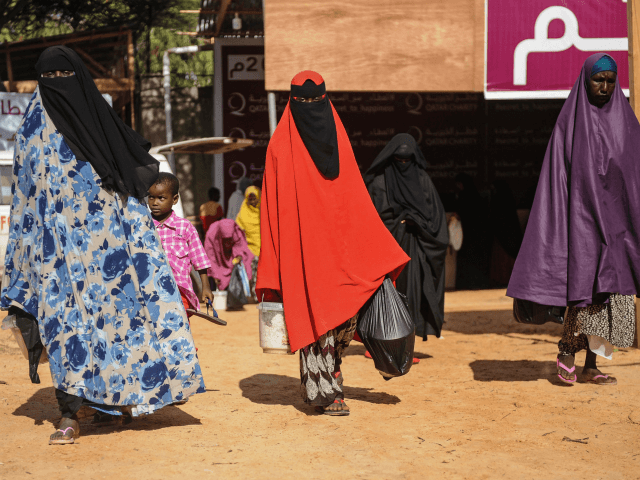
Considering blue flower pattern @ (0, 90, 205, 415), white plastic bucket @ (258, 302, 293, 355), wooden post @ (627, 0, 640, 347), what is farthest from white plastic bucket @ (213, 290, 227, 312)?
blue flower pattern @ (0, 90, 205, 415)

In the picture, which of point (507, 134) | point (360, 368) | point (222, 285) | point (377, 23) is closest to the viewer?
point (360, 368)

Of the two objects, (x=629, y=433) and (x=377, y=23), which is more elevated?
(x=377, y=23)

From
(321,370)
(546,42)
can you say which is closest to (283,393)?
(321,370)

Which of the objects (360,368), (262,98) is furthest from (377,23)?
(262,98)

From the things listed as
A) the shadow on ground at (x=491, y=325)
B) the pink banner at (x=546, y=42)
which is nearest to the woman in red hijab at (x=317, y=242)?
the pink banner at (x=546, y=42)

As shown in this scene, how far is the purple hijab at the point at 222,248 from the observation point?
10273mm

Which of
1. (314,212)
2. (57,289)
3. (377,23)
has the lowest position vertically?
(57,289)

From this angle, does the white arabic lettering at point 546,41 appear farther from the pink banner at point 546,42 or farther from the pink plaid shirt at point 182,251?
the pink plaid shirt at point 182,251

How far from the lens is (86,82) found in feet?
13.4

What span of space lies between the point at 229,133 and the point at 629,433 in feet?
32.3

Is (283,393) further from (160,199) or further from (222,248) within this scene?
(222,248)

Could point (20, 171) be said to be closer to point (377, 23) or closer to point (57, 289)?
point (57, 289)

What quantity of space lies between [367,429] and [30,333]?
70.9 inches

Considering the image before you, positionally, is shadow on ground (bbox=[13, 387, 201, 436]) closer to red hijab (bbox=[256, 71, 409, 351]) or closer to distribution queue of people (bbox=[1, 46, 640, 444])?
distribution queue of people (bbox=[1, 46, 640, 444])
